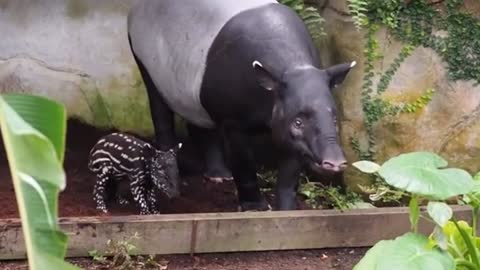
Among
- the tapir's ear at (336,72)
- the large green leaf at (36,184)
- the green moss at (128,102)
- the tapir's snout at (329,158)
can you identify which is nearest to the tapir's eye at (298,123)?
the tapir's snout at (329,158)

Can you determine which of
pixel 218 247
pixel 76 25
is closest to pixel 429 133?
pixel 218 247

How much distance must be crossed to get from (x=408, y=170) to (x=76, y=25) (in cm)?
260

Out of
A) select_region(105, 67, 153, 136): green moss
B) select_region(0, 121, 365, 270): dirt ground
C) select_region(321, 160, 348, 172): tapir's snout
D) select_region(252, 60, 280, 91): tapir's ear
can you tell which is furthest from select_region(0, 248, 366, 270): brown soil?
select_region(105, 67, 153, 136): green moss

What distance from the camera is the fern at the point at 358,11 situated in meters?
3.66

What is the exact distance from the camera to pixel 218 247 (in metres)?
3.28

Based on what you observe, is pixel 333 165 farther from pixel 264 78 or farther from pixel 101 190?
pixel 101 190

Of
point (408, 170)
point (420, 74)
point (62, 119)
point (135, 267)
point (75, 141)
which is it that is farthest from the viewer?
point (75, 141)

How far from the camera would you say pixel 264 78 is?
125 inches

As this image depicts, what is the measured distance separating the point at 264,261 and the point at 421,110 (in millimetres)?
1166

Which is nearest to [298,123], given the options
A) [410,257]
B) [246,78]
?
[246,78]

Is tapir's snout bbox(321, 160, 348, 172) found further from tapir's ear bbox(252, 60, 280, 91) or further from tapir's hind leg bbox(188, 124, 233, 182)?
tapir's hind leg bbox(188, 124, 233, 182)

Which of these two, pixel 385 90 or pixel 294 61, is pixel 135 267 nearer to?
pixel 294 61

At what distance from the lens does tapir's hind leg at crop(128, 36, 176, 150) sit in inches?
159

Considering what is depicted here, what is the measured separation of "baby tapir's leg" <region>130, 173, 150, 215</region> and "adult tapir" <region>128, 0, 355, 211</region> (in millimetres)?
380
